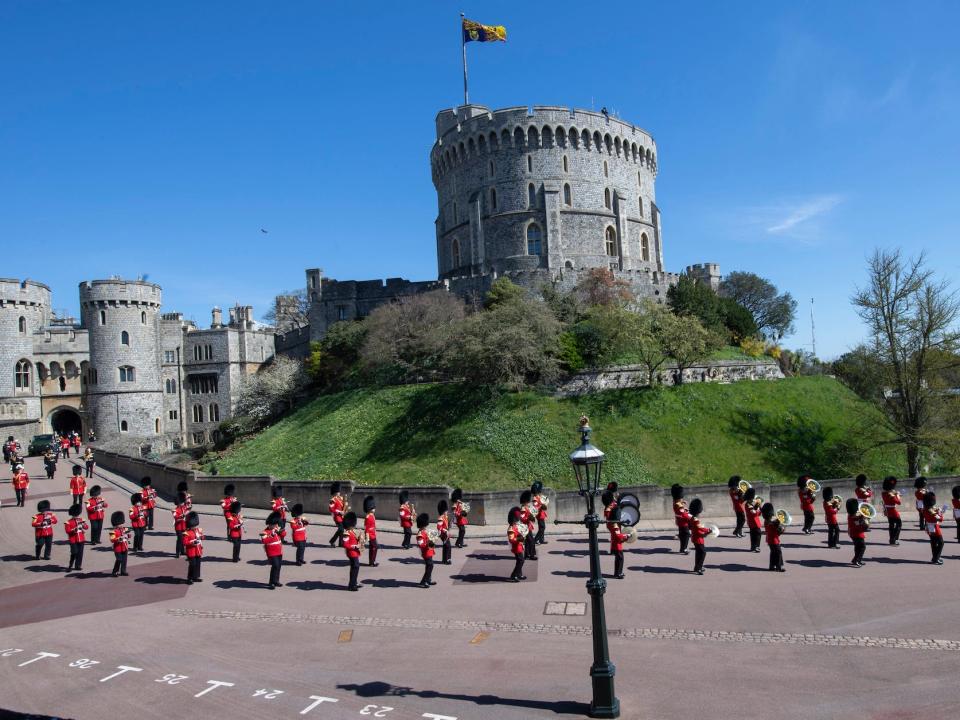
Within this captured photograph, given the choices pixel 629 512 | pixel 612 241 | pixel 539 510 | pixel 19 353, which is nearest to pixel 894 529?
pixel 629 512

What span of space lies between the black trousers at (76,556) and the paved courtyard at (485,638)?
24 cm

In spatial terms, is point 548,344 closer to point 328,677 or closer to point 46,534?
point 46,534

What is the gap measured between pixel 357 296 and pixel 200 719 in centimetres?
5010

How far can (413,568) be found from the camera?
15992mm

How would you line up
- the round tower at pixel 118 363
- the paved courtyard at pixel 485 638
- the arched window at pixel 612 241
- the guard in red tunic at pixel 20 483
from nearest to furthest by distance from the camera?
1. the paved courtyard at pixel 485 638
2. the guard in red tunic at pixel 20 483
3. the arched window at pixel 612 241
4. the round tower at pixel 118 363

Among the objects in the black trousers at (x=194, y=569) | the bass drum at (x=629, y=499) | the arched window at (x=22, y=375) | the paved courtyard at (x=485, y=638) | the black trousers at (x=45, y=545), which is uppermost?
the arched window at (x=22, y=375)

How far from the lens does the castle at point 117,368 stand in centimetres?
6097

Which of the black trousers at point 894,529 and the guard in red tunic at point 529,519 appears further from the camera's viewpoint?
the black trousers at point 894,529

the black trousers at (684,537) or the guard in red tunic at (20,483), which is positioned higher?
the guard in red tunic at (20,483)

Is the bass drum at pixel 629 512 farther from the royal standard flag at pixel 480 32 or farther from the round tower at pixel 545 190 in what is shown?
the royal standard flag at pixel 480 32

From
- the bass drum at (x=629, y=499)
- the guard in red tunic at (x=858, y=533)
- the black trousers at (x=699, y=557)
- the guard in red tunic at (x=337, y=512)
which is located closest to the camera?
the black trousers at (x=699, y=557)

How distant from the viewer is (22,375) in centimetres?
6134

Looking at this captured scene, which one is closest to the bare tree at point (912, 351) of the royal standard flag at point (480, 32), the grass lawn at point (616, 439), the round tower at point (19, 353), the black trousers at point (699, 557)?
the grass lawn at point (616, 439)

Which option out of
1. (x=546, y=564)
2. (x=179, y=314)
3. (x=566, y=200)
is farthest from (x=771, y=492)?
(x=179, y=314)
